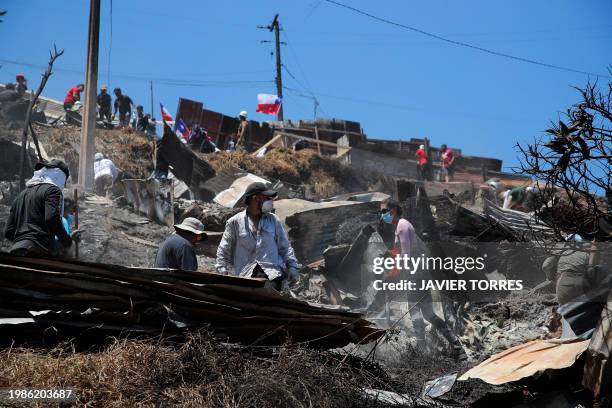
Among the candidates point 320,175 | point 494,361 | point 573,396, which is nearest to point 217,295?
point 494,361

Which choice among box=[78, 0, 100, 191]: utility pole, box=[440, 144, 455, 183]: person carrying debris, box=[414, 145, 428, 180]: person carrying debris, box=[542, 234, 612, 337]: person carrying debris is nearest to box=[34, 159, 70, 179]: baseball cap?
box=[542, 234, 612, 337]: person carrying debris

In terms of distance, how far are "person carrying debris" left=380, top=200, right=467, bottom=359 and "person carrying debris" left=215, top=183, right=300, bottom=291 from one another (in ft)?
7.99

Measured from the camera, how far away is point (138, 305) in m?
4.10

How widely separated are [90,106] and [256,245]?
10581 mm

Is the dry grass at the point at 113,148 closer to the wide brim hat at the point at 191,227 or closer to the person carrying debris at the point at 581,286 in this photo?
the wide brim hat at the point at 191,227

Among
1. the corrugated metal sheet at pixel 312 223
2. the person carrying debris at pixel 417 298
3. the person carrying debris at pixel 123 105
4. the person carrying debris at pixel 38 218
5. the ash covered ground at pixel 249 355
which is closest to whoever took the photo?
the ash covered ground at pixel 249 355

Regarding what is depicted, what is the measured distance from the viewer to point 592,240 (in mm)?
5145

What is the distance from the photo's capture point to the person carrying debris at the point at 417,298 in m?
8.47

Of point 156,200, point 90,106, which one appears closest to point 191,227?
point 156,200

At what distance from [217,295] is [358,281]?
5.92 meters

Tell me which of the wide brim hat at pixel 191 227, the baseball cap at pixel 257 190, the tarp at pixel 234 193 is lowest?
the wide brim hat at pixel 191 227

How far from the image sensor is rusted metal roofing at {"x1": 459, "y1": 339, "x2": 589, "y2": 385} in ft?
14.0

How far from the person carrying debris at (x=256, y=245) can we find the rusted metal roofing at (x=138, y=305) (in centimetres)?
152

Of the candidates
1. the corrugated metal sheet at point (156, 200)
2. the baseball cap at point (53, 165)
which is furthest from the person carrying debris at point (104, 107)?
the baseball cap at point (53, 165)
